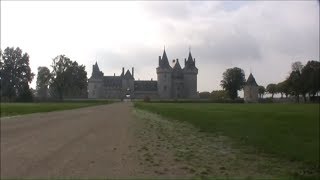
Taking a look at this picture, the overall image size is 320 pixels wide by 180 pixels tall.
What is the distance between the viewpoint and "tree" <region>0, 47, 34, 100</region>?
128125 mm

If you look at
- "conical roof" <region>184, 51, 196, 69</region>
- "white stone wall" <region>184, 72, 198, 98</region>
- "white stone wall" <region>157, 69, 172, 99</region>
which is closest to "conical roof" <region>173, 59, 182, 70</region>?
"conical roof" <region>184, 51, 196, 69</region>

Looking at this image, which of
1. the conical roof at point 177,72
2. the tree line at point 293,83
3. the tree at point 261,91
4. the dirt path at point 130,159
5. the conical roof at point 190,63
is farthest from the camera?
the tree at point 261,91

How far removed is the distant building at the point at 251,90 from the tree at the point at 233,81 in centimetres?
545

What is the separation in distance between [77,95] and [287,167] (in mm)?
148594

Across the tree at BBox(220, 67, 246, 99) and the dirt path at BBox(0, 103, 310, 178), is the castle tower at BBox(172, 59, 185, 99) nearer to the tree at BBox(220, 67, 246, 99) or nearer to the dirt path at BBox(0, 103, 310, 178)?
the tree at BBox(220, 67, 246, 99)

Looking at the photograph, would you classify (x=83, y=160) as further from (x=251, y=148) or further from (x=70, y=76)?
(x=70, y=76)

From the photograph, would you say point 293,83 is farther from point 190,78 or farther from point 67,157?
point 67,157

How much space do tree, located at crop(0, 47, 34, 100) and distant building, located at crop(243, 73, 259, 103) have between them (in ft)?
229

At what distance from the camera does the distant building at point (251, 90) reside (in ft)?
546

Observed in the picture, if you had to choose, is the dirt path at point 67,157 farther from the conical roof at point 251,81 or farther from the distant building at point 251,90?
the conical roof at point 251,81

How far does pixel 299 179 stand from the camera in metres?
11.3

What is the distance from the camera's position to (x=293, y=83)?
113 meters

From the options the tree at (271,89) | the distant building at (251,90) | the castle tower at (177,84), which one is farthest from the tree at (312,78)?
the castle tower at (177,84)

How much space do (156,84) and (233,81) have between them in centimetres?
4162
